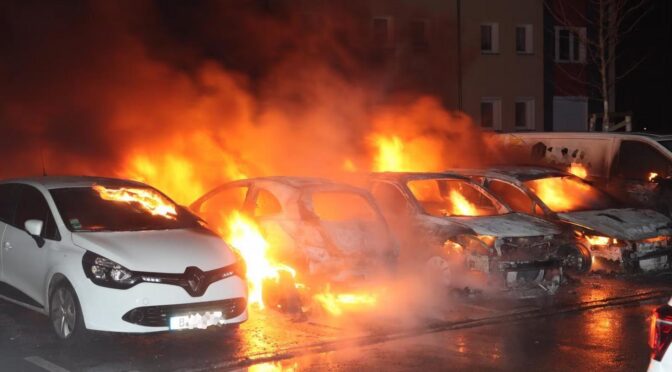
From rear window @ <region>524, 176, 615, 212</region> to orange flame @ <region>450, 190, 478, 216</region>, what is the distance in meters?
1.16

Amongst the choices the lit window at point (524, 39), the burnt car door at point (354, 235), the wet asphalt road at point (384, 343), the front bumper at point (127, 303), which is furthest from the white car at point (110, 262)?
the lit window at point (524, 39)

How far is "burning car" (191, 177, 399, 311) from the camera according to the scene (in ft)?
29.3

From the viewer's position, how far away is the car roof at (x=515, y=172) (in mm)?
12578

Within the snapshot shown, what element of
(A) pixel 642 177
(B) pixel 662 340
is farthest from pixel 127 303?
(A) pixel 642 177

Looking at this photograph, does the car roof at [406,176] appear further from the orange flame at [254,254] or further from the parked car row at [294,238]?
the orange flame at [254,254]

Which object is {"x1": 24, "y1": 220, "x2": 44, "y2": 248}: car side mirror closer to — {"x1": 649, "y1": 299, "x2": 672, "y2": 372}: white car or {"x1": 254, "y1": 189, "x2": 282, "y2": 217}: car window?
{"x1": 254, "y1": 189, "x2": 282, "y2": 217}: car window

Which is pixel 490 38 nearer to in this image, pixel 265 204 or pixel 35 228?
pixel 265 204

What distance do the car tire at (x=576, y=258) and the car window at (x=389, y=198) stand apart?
221 centimetres

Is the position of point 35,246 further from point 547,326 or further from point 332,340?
point 547,326

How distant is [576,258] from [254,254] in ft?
14.9

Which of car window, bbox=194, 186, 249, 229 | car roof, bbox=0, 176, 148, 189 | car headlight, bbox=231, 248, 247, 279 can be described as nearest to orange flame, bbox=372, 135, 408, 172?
car window, bbox=194, 186, 249, 229

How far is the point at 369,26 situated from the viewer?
21.0 meters

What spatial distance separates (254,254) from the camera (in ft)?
30.9

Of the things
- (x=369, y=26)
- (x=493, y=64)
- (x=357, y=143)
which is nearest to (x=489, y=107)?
(x=493, y=64)
